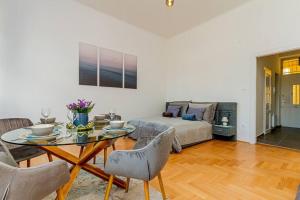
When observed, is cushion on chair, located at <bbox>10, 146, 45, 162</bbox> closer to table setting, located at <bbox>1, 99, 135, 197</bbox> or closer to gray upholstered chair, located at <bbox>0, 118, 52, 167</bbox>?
gray upholstered chair, located at <bbox>0, 118, 52, 167</bbox>

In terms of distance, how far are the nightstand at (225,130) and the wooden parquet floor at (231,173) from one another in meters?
0.59

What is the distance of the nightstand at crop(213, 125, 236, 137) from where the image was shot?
4461 mm

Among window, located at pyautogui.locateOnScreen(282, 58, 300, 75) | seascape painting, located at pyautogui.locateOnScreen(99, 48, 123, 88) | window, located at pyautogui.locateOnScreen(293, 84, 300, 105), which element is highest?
window, located at pyautogui.locateOnScreen(282, 58, 300, 75)

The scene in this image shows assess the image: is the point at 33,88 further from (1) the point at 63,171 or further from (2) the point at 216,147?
(2) the point at 216,147

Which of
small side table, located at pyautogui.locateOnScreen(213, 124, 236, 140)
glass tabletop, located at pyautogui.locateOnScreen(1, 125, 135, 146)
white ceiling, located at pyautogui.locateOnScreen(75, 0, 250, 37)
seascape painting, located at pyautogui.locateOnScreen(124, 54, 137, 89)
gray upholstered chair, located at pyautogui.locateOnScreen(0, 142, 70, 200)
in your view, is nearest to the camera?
gray upholstered chair, located at pyautogui.locateOnScreen(0, 142, 70, 200)

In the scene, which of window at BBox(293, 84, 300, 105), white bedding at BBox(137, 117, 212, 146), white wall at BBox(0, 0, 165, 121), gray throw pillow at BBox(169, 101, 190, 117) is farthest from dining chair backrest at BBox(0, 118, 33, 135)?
window at BBox(293, 84, 300, 105)

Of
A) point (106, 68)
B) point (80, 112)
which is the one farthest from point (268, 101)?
point (80, 112)

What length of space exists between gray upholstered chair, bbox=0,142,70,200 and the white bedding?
8.90ft

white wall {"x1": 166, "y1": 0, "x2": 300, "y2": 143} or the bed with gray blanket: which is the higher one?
white wall {"x1": 166, "y1": 0, "x2": 300, "y2": 143}

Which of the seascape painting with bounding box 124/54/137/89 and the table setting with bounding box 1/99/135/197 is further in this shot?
the seascape painting with bounding box 124/54/137/89

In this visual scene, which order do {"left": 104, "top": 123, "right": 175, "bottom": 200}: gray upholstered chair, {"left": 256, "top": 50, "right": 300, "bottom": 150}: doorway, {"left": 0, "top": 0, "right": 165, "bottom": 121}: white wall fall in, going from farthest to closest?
1. {"left": 256, "top": 50, "right": 300, "bottom": 150}: doorway
2. {"left": 0, "top": 0, "right": 165, "bottom": 121}: white wall
3. {"left": 104, "top": 123, "right": 175, "bottom": 200}: gray upholstered chair

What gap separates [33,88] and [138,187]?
3.02 metres

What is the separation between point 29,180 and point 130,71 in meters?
4.53

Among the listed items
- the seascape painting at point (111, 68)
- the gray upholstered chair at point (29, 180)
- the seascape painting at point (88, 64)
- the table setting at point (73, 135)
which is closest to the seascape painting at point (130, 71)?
the seascape painting at point (111, 68)
